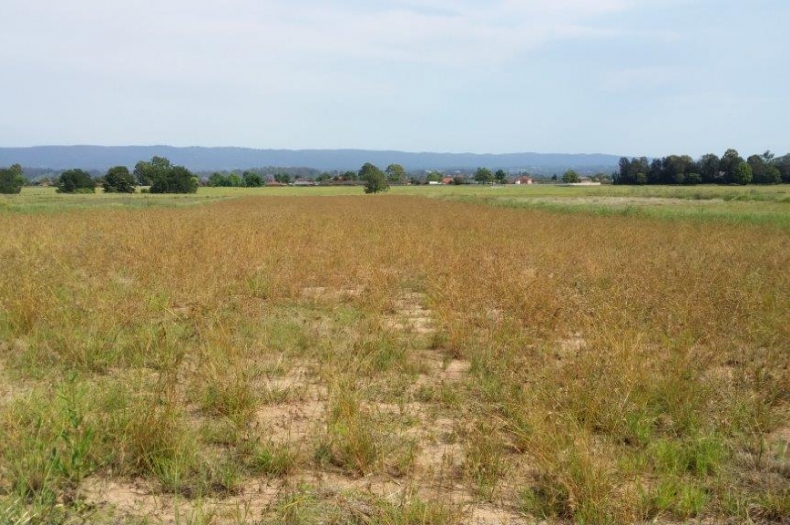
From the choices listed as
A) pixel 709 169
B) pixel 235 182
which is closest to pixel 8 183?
pixel 235 182

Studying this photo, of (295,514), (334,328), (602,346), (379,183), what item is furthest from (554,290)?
(379,183)

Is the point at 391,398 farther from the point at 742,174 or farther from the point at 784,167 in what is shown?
the point at 784,167

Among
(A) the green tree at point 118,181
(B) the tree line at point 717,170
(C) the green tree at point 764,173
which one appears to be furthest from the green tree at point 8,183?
(C) the green tree at point 764,173

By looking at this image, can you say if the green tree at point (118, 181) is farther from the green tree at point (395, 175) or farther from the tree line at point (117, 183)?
the green tree at point (395, 175)

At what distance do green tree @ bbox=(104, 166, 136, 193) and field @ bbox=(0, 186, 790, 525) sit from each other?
3430 inches

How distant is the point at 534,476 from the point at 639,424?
3.30ft

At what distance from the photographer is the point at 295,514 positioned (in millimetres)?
2844

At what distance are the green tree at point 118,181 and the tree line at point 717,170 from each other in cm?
7778

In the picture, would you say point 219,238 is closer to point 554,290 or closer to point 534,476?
point 554,290

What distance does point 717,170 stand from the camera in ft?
270

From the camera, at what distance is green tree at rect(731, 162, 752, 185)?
78500 mm

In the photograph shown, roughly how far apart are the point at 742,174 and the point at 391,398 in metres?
89.9

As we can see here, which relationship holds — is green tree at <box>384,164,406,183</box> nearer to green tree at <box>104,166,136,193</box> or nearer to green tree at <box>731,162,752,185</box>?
green tree at <box>104,166,136,193</box>

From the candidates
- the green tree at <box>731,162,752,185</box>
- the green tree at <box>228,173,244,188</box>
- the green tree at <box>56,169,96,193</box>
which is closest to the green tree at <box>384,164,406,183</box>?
the green tree at <box>228,173,244,188</box>
